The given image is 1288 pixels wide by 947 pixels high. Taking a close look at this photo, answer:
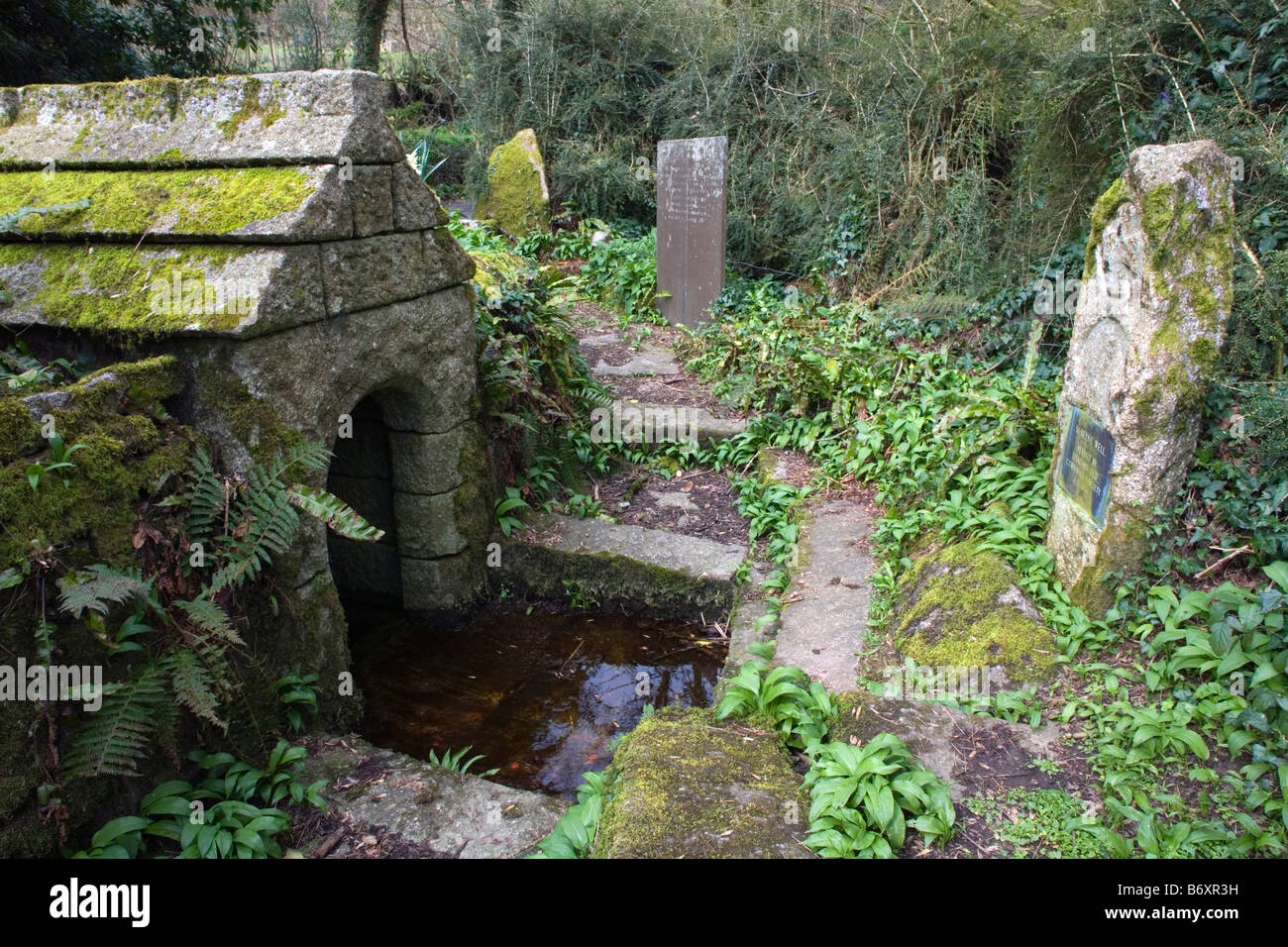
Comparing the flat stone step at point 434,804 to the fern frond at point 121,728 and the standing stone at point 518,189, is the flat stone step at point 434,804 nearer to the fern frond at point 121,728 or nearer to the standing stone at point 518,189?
the fern frond at point 121,728

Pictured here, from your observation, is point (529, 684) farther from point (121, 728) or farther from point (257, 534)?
point (121, 728)

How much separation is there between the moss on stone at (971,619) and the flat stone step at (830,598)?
0.24 m

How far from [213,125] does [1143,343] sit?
172 inches

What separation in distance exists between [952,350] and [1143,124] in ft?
6.46

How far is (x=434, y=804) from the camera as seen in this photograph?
126 inches

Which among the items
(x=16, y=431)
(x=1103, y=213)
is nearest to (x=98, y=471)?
(x=16, y=431)

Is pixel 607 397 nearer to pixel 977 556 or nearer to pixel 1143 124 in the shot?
pixel 977 556

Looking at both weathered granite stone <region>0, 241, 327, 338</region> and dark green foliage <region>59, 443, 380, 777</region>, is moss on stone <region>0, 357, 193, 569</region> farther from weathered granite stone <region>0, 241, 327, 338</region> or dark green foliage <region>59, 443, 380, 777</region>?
weathered granite stone <region>0, 241, 327, 338</region>

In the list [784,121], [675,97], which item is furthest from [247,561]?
[675,97]

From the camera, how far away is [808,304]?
26.9ft

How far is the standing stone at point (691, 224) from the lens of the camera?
8.76 metres

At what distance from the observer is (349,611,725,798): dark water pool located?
4.00m

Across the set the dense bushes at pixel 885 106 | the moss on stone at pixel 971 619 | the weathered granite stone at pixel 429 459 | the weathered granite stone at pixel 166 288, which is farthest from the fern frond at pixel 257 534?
the dense bushes at pixel 885 106

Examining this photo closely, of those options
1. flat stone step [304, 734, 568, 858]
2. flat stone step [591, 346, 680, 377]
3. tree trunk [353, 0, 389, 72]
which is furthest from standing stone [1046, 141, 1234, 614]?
tree trunk [353, 0, 389, 72]
